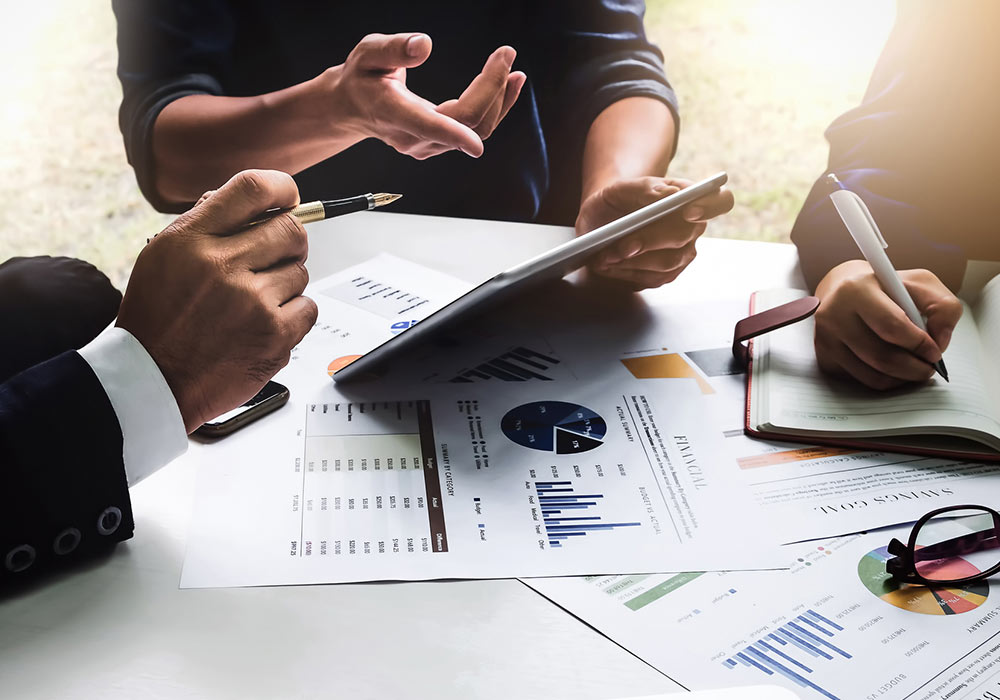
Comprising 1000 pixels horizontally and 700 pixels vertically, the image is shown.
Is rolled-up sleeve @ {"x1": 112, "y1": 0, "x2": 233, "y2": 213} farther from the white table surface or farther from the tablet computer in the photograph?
the white table surface

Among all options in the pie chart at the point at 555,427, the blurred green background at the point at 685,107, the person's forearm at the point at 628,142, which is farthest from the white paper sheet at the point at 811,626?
the blurred green background at the point at 685,107

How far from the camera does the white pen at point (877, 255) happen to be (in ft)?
2.77

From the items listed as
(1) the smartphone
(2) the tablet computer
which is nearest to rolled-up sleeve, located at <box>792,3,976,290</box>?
(2) the tablet computer

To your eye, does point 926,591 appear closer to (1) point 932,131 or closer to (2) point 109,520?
(2) point 109,520

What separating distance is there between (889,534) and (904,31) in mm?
896

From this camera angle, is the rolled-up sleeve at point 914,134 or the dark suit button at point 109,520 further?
the rolled-up sleeve at point 914,134

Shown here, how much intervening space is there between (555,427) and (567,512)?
121mm

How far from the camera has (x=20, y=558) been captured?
564mm

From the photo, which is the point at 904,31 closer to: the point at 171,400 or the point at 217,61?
the point at 217,61

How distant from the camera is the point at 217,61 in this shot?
4.10ft

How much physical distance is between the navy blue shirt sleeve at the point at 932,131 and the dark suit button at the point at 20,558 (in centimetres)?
91

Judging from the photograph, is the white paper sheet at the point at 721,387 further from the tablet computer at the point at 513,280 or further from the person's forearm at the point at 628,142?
the person's forearm at the point at 628,142

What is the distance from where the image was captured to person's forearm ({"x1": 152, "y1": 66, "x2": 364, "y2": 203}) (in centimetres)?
112

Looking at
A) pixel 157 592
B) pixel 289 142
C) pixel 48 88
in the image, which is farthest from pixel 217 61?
pixel 48 88
